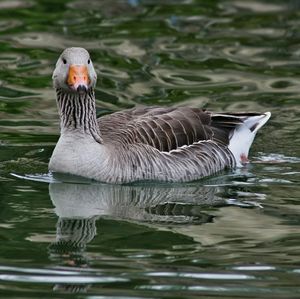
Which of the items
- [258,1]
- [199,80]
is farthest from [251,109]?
[258,1]

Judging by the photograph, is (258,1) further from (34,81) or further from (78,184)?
(78,184)

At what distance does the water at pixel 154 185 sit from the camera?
9.55 m

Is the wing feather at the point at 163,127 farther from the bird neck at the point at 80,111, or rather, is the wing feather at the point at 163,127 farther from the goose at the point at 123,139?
the bird neck at the point at 80,111

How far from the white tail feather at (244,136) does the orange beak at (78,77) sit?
2.81 metres

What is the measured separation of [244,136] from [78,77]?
306 cm

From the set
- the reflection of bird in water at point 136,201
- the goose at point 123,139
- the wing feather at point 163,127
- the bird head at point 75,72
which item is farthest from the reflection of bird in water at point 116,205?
the bird head at point 75,72

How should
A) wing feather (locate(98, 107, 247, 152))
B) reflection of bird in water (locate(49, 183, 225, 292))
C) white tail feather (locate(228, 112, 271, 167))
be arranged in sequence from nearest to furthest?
reflection of bird in water (locate(49, 183, 225, 292)) → wing feather (locate(98, 107, 247, 152)) → white tail feather (locate(228, 112, 271, 167))

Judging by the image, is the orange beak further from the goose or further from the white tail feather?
the white tail feather

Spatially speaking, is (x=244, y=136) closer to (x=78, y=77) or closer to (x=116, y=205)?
(x=116, y=205)

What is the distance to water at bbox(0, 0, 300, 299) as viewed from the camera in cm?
955

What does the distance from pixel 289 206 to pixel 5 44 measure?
8.72 metres

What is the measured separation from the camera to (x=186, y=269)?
969 cm

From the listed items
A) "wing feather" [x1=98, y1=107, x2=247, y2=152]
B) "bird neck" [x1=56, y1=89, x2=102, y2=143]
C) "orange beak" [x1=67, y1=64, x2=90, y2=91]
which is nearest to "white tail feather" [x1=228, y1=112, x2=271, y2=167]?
"wing feather" [x1=98, y1=107, x2=247, y2=152]

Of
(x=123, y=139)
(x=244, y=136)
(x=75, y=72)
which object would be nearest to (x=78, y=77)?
(x=75, y=72)
